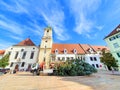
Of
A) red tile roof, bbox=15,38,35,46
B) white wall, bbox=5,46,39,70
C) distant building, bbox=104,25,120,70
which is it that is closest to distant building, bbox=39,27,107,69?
white wall, bbox=5,46,39,70

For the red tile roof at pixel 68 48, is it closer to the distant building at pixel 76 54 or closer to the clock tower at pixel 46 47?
the distant building at pixel 76 54

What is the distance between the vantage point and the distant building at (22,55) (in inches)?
1249

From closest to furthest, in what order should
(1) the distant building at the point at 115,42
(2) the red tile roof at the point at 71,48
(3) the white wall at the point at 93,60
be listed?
(1) the distant building at the point at 115,42 < (3) the white wall at the point at 93,60 < (2) the red tile roof at the point at 71,48

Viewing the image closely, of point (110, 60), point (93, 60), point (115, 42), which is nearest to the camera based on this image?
point (110, 60)

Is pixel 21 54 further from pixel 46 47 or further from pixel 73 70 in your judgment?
pixel 73 70

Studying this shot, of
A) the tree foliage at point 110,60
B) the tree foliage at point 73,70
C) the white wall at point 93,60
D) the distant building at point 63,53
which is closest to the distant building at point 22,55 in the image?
the distant building at point 63,53

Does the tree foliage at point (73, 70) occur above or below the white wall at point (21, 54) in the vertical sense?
below

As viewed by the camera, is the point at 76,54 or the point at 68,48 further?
the point at 68,48

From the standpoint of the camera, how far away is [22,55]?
33344 mm

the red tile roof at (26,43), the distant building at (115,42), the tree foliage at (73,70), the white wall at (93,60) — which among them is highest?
the red tile roof at (26,43)

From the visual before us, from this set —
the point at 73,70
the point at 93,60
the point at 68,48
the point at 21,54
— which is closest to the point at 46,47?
the point at 68,48

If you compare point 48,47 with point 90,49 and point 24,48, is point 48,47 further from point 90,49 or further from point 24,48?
point 90,49

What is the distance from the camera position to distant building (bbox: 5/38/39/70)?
104 feet

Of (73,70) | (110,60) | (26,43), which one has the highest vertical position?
(26,43)
